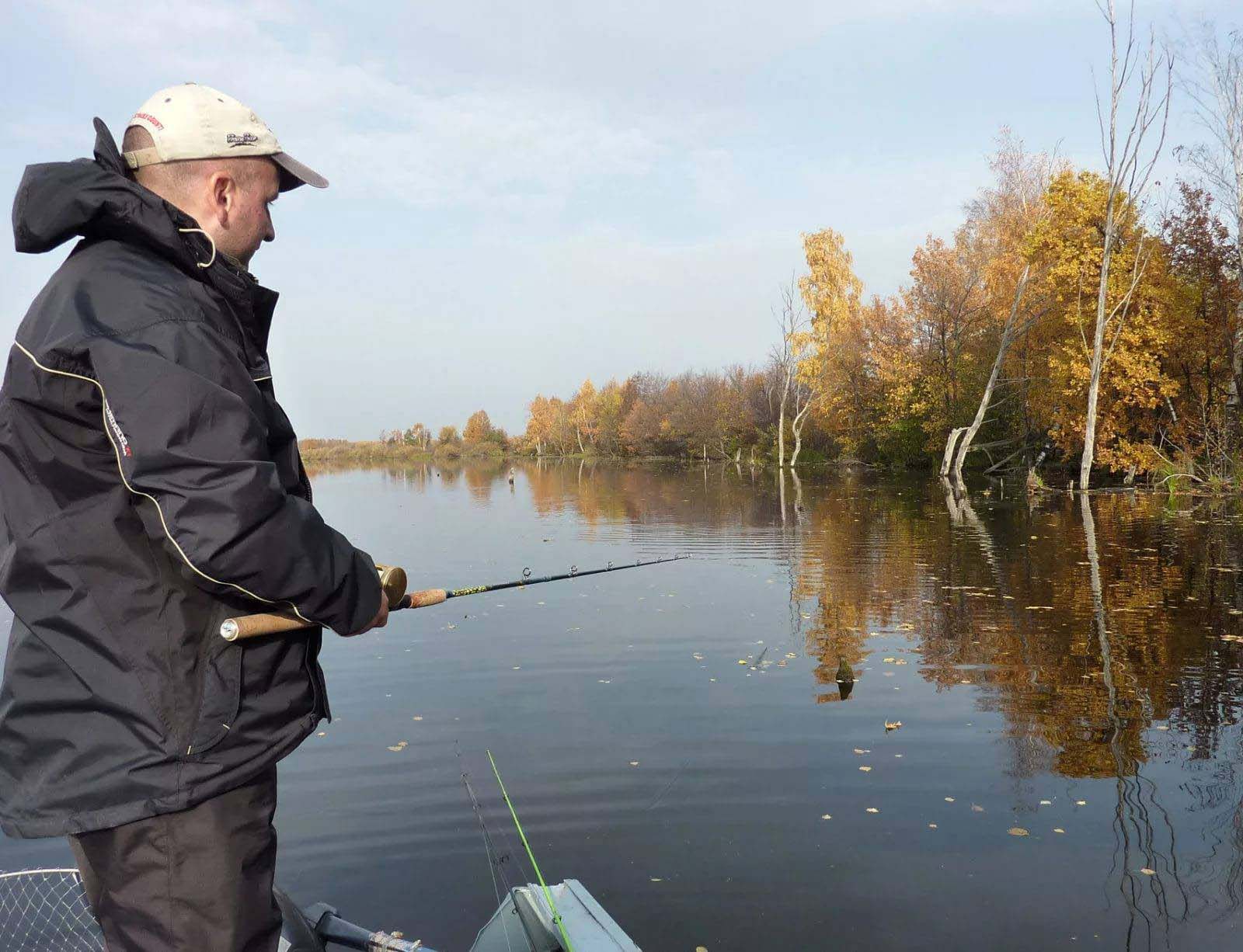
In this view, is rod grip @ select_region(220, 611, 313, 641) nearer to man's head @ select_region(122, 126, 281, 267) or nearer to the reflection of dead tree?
man's head @ select_region(122, 126, 281, 267)

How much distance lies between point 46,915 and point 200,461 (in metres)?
2.77

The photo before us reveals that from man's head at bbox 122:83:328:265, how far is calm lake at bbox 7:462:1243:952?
10.9ft

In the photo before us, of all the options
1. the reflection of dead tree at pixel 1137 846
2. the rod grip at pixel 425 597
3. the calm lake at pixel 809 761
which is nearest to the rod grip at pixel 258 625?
the rod grip at pixel 425 597

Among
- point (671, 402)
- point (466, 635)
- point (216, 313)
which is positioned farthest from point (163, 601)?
point (671, 402)

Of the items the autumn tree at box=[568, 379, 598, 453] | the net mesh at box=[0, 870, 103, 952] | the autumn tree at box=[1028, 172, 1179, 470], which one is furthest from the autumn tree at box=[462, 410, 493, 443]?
the net mesh at box=[0, 870, 103, 952]

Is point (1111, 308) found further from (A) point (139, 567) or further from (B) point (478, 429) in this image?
(B) point (478, 429)

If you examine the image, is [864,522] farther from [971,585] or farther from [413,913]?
[413,913]

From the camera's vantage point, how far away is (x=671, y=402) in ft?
288

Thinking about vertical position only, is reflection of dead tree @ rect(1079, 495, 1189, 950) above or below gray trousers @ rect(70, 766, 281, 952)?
below

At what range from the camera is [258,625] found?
7.21 ft

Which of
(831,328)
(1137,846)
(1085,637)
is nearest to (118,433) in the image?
(1137,846)

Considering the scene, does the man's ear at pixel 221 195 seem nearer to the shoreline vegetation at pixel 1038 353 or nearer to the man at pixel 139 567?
the man at pixel 139 567

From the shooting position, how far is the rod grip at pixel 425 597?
120 inches

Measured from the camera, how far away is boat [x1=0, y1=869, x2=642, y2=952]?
10.7ft
